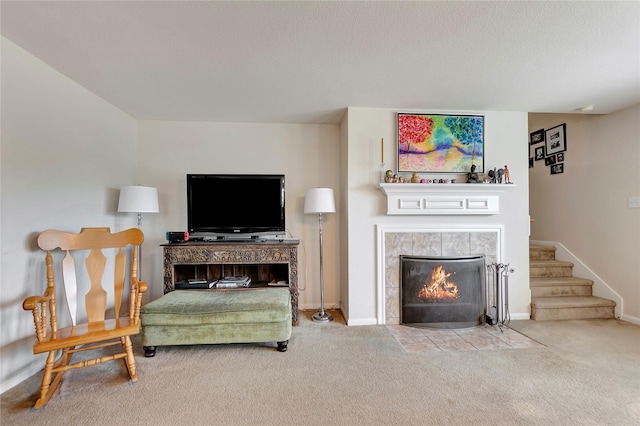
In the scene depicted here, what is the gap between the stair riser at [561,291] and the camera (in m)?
3.17

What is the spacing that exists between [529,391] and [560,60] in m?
2.28

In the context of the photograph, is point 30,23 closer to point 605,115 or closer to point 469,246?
point 469,246

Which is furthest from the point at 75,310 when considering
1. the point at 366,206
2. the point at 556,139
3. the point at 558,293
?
the point at 556,139

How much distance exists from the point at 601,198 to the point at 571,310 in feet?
4.31

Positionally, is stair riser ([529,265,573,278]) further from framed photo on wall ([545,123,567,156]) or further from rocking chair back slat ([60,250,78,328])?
rocking chair back slat ([60,250,78,328])

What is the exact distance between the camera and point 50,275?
186cm

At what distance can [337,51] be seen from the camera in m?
1.85

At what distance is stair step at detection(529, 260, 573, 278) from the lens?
11.2 ft

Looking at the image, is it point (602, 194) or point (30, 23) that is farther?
point (602, 194)

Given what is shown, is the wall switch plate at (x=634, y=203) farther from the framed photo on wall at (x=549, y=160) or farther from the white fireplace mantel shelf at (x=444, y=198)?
the white fireplace mantel shelf at (x=444, y=198)

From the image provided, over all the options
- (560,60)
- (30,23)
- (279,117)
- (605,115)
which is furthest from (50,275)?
(605,115)

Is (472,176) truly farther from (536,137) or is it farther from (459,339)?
Result: (536,137)

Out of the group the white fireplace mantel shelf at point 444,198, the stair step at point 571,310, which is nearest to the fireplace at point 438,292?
the white fireplace mantel shelf at point 444,198

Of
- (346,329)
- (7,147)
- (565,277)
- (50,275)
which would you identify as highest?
(7,147)
